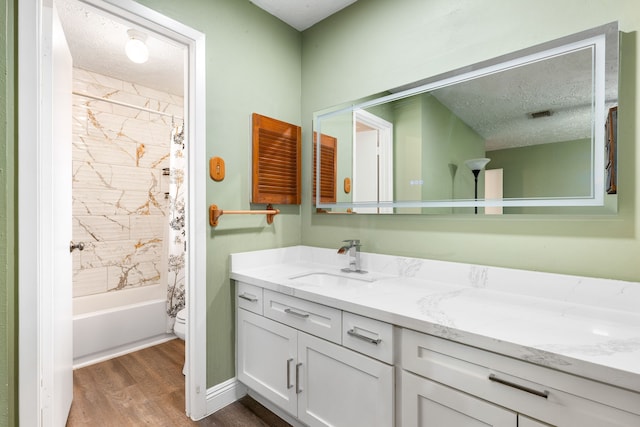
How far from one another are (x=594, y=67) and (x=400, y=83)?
0.85 metres

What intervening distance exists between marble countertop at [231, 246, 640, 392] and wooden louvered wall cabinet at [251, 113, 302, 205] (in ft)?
1.62

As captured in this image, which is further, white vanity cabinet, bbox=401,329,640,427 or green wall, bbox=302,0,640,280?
green wall, bbox=302,0,640,280

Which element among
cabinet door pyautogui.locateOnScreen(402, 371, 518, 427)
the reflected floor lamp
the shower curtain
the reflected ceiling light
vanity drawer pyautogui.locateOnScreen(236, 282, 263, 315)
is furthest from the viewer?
the shower curtain

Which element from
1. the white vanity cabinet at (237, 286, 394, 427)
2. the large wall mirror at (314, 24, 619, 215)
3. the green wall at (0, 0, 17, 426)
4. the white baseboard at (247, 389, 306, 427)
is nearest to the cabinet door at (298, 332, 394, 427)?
the white vanity cabinet at (237, 286, 394, 427)

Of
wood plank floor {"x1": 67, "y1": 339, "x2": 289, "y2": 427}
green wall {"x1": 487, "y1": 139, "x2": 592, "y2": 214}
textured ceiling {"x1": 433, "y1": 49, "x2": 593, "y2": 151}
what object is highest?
textured ceiling {"x1": 433, "y1": 49, "x2": 593, "y2": 151}

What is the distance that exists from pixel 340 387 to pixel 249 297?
0.72 m

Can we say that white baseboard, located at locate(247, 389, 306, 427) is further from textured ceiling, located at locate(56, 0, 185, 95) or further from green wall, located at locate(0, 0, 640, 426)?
textured ceiling, located at locate(56, 0, 185, 95)

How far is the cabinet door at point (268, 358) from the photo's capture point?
1.55m

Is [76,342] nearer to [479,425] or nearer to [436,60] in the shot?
[479,425]

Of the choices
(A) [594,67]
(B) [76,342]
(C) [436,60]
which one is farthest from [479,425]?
(B) [76,342]

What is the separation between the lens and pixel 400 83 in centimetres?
177

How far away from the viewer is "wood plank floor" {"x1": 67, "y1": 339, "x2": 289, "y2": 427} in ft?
5.59

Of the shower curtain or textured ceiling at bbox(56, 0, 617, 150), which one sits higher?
textured ceiling at bbox(56, 0, 617, 150)

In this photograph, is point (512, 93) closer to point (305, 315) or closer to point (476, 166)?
point (476, 166)
